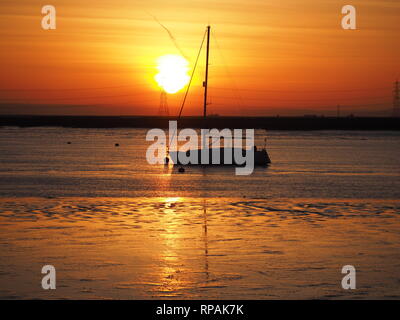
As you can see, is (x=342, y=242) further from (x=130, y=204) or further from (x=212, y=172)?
(x=212, y=172)

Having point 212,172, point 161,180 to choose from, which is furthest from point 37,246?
point 212,172

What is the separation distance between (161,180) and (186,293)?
125 feet

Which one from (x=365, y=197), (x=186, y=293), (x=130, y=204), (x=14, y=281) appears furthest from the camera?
(x=365, y=197)

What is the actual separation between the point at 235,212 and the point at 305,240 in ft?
28.5

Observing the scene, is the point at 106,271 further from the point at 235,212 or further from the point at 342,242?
the point at 235,212

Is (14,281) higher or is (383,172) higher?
(383,172)

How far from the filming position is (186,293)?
16406mm

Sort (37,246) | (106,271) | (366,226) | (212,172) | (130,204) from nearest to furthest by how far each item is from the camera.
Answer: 1. (106,271)
2. (37,246)
3. (366,226)
4. (130,204)
5. (212,172)

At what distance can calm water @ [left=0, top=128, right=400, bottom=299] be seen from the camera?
17.3 meters

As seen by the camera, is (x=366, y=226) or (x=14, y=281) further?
(x=366, y=226)

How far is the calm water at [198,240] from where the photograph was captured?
56.8ft

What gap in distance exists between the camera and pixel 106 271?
1883cm

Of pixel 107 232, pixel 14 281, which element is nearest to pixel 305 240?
pixel 107 232

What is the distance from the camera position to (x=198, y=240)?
24.0m
